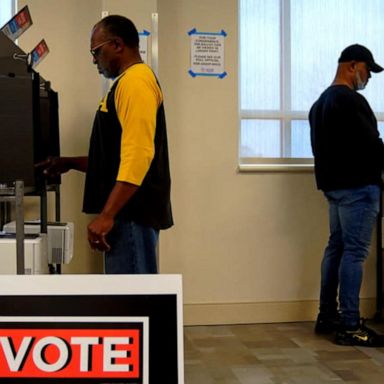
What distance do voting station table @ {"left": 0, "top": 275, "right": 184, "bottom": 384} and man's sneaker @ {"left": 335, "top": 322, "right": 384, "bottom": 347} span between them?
187 centimetres

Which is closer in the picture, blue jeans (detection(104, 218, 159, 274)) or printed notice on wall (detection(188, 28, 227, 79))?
blue jeans (detection(104, 218, 159, 274))

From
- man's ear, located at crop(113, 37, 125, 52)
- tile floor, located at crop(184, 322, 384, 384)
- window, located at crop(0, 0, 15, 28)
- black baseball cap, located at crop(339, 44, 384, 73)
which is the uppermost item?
window, located at crop(0, 0, 15, 28)

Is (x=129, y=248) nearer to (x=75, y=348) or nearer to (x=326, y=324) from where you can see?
(x=75, y=348)

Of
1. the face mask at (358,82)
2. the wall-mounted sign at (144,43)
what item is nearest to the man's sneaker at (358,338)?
the face mask at (358,82)

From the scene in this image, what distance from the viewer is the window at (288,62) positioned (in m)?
3.03

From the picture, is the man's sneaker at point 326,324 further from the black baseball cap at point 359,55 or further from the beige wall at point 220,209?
the black baseball cap at point 359,55

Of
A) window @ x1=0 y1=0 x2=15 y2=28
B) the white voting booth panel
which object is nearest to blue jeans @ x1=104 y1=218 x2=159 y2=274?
the white voting booth panel

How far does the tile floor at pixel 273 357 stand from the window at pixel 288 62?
2.88 feet

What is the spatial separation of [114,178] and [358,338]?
5.10 feet

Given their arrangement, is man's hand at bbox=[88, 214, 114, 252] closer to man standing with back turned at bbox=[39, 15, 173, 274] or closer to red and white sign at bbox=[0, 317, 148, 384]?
man standing with back turned at bbox=[39, 15, 173, 274]

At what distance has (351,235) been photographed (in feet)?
8.60

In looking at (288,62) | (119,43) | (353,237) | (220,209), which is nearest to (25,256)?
(119,43)

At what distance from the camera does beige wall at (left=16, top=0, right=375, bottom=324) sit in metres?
2.93

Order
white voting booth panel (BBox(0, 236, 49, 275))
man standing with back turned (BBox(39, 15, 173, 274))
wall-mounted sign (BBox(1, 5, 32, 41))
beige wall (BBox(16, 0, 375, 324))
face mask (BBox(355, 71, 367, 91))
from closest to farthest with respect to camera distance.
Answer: man standing with back turned (BBox(39, 15, 173, 274))
white voting booth panel (BBox(0, 236, 49, 275))
wall-mounted sign (BBox(1, 5, 32, 41))
face mask (BBox(355, 71, 367, 91))
beige wall (BBox(16, 0, 375, 324))
